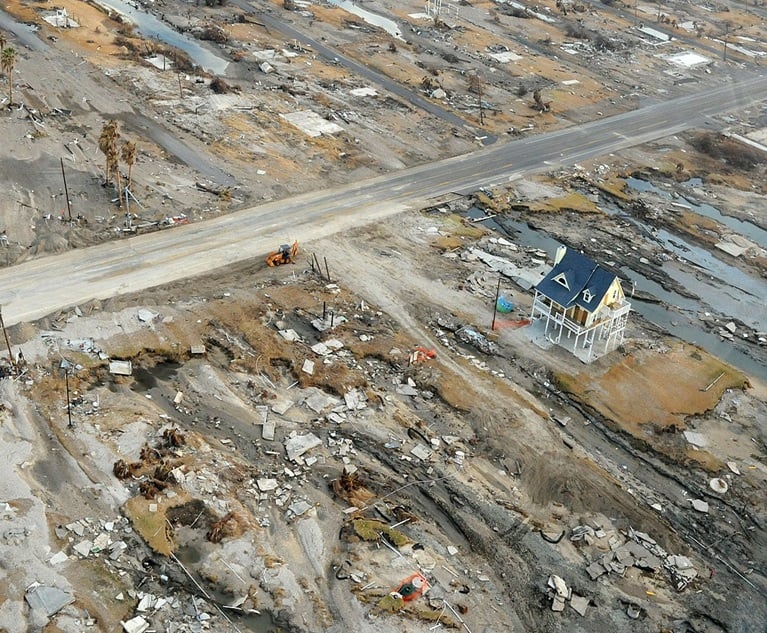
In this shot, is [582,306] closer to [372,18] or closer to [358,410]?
[358,410]

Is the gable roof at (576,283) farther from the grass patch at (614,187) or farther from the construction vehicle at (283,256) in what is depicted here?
the grass patch at (614,187)

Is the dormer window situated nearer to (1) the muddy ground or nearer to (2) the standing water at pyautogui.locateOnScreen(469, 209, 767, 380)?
(1) the muddy ground

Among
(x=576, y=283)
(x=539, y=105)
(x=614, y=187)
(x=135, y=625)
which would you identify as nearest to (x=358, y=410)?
(x=576, y=283)

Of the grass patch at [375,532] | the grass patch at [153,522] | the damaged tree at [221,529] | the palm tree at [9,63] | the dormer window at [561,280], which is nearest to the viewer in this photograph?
the grass patch at [153,522]

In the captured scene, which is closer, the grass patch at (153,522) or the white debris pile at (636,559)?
the grass patch at (153,522)

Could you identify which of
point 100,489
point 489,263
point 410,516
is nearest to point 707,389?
point 489,263

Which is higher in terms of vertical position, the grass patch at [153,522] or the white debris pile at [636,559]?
the grass patch at [153,522]

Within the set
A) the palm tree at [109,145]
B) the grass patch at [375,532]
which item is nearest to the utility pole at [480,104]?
the palm tree at [109,145]

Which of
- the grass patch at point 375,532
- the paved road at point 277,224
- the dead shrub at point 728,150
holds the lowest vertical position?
the grass patch at point 375,532

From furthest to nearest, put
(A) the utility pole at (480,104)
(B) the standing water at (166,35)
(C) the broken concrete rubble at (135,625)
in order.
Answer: (B) the standing water at (166,35)
(A) the utility pole at (480,104)
(C) the broken concrete rubble at (135,625)

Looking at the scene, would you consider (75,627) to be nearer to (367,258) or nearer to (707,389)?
(367,258)
